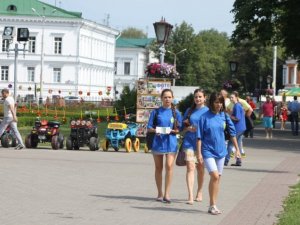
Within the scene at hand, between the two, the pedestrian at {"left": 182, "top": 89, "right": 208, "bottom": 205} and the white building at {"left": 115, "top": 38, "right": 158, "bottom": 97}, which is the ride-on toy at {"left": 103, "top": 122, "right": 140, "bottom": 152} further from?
the white building at {"left": 115, "top": 38, "right": 158, "bottom": 97}

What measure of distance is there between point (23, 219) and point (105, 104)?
219 feet

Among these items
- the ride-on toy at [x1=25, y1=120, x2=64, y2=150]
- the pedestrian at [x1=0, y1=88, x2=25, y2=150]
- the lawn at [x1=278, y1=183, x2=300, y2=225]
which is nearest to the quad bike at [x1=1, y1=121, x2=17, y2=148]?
the ride-on toy at [x1=25, y1=120, x2=64, y2=150]

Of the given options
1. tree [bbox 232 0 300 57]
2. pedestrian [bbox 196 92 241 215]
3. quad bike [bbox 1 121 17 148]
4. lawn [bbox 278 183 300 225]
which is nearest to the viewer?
lawn [bbox 278 183 300 225]

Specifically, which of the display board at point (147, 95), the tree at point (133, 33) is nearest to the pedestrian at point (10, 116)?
the display board at point (147, 95)

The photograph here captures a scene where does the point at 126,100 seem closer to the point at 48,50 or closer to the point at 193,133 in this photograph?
the point at 193,133

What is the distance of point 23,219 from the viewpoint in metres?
11.7

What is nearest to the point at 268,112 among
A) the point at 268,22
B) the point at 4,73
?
the point at 268,22

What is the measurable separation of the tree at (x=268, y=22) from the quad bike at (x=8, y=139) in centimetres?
2036

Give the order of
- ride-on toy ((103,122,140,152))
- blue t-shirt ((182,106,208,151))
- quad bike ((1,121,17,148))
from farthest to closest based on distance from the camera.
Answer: quad bike ((1,121,17,148)), ride-on toy ((103,122,140,152)), blue t-shirt ((182,106,208,151))

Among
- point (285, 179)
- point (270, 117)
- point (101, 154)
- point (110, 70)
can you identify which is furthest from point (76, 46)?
point (285, 179)

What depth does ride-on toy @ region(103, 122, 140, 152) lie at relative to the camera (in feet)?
86.4

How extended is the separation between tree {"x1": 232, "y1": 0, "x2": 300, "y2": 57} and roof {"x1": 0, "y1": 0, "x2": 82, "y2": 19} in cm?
6397

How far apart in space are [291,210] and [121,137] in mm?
13696

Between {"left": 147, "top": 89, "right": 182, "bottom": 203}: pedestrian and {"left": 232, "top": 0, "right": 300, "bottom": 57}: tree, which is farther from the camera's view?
{"left": 232, "top": 0, "right": 300, "bottom": 57}: tree
